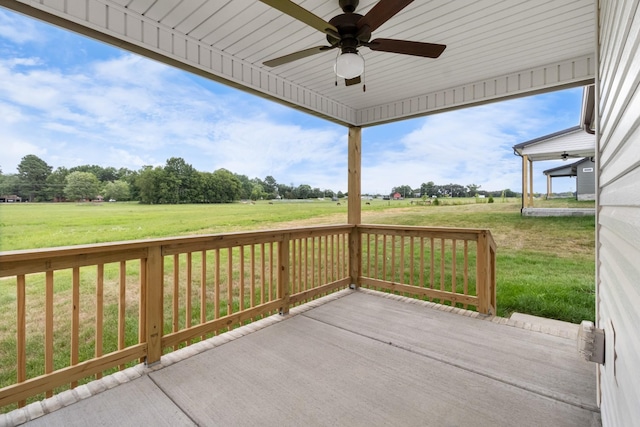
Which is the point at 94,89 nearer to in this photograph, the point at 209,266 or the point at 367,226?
the point at 209,266

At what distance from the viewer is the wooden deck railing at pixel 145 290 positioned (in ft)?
6.61

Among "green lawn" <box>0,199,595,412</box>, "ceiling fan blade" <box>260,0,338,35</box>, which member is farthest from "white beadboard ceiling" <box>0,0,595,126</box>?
"green lawn" <box>0,199,595,412</box>

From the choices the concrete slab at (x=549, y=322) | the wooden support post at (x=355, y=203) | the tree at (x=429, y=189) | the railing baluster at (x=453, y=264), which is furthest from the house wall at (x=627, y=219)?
the wooden support post at (x=355, y=203)

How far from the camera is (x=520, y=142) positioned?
12.0 feet

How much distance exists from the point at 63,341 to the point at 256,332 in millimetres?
1519

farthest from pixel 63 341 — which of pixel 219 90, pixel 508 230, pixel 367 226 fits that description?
pixel 508 230

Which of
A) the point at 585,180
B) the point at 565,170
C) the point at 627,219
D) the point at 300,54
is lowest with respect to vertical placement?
the point at 627,219

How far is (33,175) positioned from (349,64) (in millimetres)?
2324

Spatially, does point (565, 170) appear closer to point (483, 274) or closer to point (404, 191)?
point (483, 274)

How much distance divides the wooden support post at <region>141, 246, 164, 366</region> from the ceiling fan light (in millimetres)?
1923

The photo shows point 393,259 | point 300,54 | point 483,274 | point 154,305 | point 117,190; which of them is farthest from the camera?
point 393,259

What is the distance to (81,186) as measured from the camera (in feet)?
7.93

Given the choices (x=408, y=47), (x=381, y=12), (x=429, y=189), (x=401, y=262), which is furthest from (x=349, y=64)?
(x=401, y=262)

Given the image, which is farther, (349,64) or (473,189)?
(473,189)
